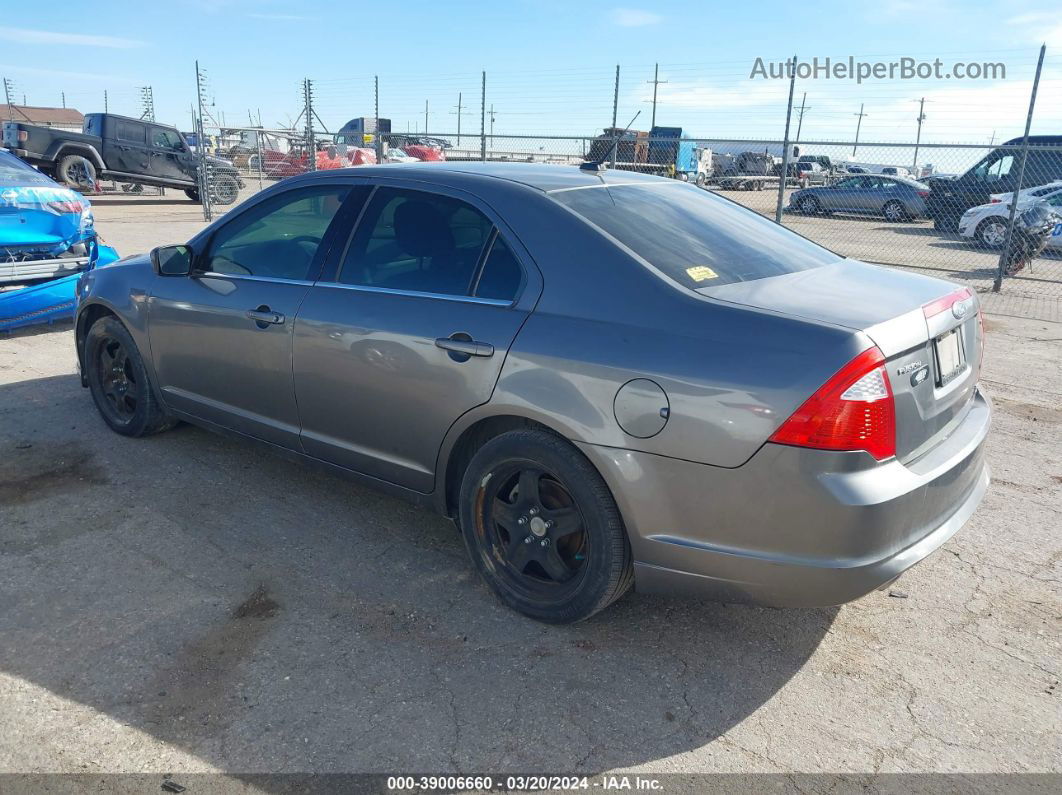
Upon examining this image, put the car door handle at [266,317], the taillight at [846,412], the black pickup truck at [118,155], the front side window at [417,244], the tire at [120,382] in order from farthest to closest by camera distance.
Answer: the black pickup truck at [118,155], the tire at [120,382], the car door handle at [266,317], the front side window at [417,244], the taillight at [846,412]

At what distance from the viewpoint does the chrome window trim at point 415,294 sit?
3.02 metres

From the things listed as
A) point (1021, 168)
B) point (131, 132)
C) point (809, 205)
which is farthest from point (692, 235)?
point (131, 132)

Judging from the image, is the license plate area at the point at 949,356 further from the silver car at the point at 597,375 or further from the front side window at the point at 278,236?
the front side window at the point at 278,236

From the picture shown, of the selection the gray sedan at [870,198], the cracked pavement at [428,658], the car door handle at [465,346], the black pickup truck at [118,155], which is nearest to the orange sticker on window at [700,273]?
the car door handle at [465,346]

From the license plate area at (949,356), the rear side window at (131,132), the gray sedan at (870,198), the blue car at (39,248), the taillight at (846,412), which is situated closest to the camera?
the taillight at (846,412)

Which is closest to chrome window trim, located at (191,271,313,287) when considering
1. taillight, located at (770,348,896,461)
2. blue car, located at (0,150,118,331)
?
taillight, located at (770,348,896,461)

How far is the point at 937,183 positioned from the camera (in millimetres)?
19266

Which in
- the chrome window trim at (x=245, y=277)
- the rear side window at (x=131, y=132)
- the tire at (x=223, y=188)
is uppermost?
the rear side window at (x=131, y=132)

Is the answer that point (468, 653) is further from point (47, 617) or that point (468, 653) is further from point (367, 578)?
point (47, 617)

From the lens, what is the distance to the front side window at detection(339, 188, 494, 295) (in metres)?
3.20

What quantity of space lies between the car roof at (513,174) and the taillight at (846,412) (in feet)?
4.63

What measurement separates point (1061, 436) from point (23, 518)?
5.79m

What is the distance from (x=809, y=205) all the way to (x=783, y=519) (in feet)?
71.7

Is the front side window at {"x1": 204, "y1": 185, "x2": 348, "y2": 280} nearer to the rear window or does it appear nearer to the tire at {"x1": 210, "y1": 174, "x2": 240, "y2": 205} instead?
the rear window
